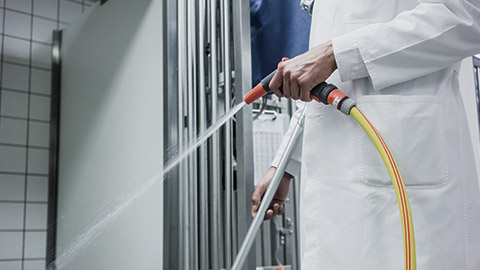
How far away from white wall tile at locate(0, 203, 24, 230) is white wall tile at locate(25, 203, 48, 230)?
0.12 feet

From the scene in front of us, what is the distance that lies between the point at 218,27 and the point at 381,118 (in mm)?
870

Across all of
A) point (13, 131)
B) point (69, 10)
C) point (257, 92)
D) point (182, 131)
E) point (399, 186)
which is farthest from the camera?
point (69, 10)

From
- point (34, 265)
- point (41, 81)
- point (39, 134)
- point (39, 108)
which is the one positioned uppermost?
point (41, 81)

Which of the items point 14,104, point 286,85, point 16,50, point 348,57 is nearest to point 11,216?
point 14,104

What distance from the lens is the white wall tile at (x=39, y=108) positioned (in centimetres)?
291

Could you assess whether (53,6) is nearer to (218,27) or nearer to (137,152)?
(137,152)

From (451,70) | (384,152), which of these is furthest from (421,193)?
(451,70)

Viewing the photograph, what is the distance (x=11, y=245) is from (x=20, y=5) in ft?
4.61

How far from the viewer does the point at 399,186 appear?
73 cm

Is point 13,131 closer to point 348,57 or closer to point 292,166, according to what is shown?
point 292,166

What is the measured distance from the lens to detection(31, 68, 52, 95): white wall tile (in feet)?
9.64

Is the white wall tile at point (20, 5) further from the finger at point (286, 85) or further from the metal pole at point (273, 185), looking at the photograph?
the finger at point (286, 85)

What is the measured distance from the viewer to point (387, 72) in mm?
810

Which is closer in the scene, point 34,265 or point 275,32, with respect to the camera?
point 275,32
